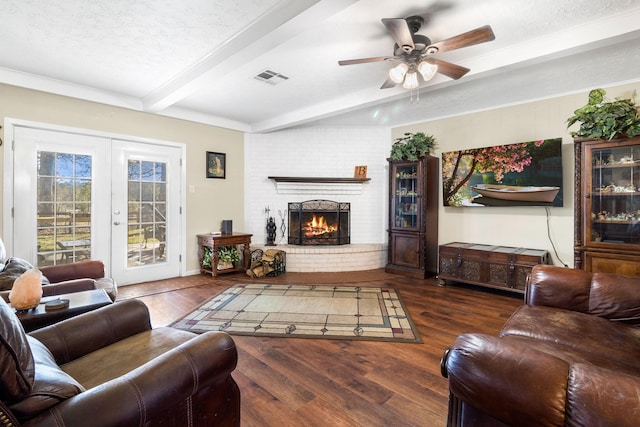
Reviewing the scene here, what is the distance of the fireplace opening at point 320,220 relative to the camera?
17.8 ft

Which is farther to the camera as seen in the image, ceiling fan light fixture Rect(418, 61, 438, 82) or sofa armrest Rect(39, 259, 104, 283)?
sofa armrest Rect(39, 259, 104, 283)

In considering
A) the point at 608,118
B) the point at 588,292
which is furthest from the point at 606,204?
the point at 588,292

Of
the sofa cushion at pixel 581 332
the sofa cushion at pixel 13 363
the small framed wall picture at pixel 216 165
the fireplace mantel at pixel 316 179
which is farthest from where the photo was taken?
the fireplace mantel at pixel 316 179

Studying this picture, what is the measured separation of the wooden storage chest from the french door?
154 inches

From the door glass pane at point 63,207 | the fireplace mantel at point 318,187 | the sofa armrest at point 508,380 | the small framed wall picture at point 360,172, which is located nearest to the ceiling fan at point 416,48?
the sofa armrest at point 508,380

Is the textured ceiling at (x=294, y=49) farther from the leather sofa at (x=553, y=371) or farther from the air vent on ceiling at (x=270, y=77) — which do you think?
the leather sofa at (x=553, y=371)

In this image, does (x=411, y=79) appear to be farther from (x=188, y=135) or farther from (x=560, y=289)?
(x=188, y=135)

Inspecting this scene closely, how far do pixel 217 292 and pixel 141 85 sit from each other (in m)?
2.64

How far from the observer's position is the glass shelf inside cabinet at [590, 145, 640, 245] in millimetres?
2947

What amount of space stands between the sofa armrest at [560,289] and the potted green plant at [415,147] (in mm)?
2628

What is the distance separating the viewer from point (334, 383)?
1.97 meters

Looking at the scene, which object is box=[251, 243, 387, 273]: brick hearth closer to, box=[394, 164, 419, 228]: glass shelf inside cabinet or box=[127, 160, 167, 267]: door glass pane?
box=[394, 164, 419, 228]: glass shelf inside cabinet

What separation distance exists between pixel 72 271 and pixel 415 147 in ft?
14.1

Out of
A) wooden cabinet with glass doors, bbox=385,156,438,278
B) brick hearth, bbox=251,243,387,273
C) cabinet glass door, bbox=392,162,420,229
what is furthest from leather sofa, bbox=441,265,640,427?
brick hearth, bbox=251,243,387,273
